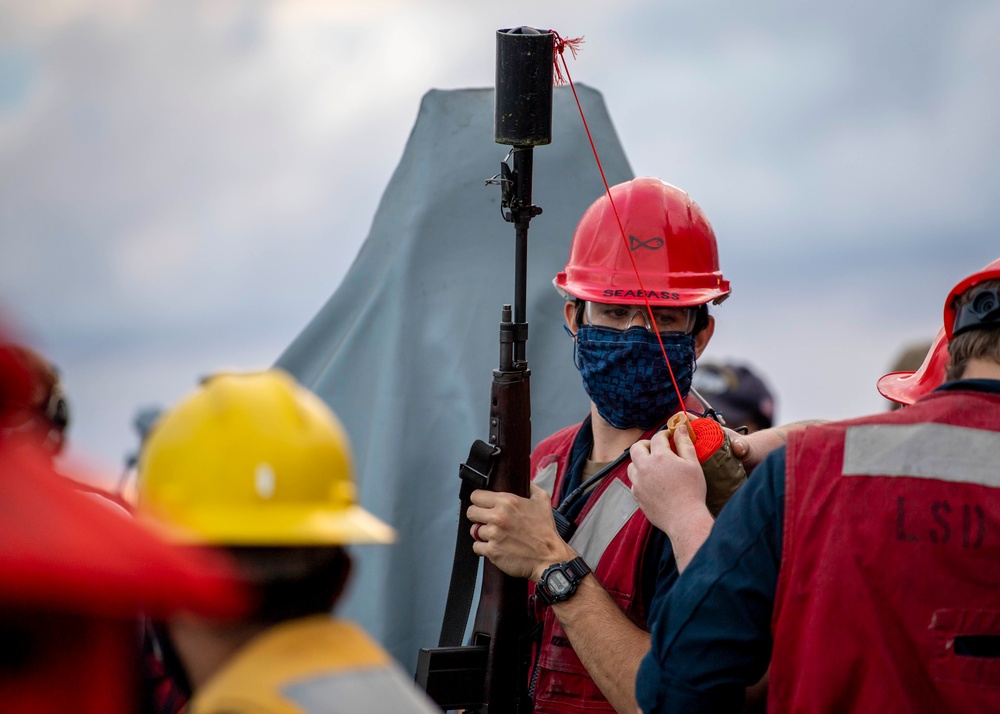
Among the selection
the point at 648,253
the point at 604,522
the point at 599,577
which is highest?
the point at 648,253

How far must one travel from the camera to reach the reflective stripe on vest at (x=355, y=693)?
4.85 feet

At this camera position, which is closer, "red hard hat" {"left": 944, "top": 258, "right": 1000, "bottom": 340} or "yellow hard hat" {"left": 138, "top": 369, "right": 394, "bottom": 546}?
"yellow hard hat" {"left": 138, "top": 369, "right": 394, "bottom": 546}

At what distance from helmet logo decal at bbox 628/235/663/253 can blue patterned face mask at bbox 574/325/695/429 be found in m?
0.30

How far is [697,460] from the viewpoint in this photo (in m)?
2.75

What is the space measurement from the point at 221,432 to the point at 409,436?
115 inches

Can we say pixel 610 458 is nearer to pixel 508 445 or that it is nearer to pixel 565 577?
pixel 508 445

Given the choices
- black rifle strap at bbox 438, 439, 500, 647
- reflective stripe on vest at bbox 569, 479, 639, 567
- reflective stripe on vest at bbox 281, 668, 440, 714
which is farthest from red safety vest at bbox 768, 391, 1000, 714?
black rifle strap at bbox 438, 439, 500, 647

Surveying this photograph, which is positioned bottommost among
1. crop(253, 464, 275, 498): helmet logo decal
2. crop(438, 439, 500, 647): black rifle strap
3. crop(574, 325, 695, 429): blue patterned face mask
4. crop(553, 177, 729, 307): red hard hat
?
crop(438, 439, 500, 647): black rifle strap

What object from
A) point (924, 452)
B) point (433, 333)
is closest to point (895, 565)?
point (924, 452)

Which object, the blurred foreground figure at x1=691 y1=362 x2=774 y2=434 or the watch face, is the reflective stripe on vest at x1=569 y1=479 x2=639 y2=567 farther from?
the blurred foreground figure at x1=691 y1=362 x2=774 y2=434

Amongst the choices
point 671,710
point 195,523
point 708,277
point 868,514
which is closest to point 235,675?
point 195,523

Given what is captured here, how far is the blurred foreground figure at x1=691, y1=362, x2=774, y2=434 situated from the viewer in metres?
5.33

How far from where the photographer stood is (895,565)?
6.78 ft

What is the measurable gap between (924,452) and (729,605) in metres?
0.48
